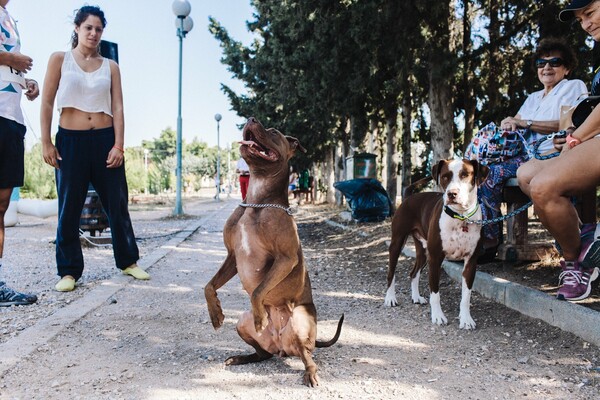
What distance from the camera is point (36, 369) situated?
280 centimetres

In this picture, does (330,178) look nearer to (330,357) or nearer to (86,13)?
(86,13)

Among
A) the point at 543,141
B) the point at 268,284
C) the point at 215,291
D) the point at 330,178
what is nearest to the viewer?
the point at 268,284

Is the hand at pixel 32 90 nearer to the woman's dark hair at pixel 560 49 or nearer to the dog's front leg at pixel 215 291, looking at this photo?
the dog's front leg at pixel 215 291

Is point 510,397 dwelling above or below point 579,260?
below

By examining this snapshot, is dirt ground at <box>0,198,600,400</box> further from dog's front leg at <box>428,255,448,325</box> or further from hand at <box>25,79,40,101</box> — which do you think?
hand at <box>25,79,40,101</box>

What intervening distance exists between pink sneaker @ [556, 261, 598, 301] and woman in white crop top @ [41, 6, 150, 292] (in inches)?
166

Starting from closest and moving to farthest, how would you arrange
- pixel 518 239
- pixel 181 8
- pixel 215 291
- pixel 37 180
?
pixel 215 291
pixel 518 239
pixel 181 8
pixel 37 180

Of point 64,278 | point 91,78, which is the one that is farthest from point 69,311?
point 91,78

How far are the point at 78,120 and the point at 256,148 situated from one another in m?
3.04

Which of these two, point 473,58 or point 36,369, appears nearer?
point 36,369

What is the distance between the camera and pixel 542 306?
12.2 feet

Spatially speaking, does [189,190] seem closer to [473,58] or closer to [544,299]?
[473,58]

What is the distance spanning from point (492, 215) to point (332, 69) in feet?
25.3

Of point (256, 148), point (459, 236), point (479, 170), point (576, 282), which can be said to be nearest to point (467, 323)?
point (459, 236)
